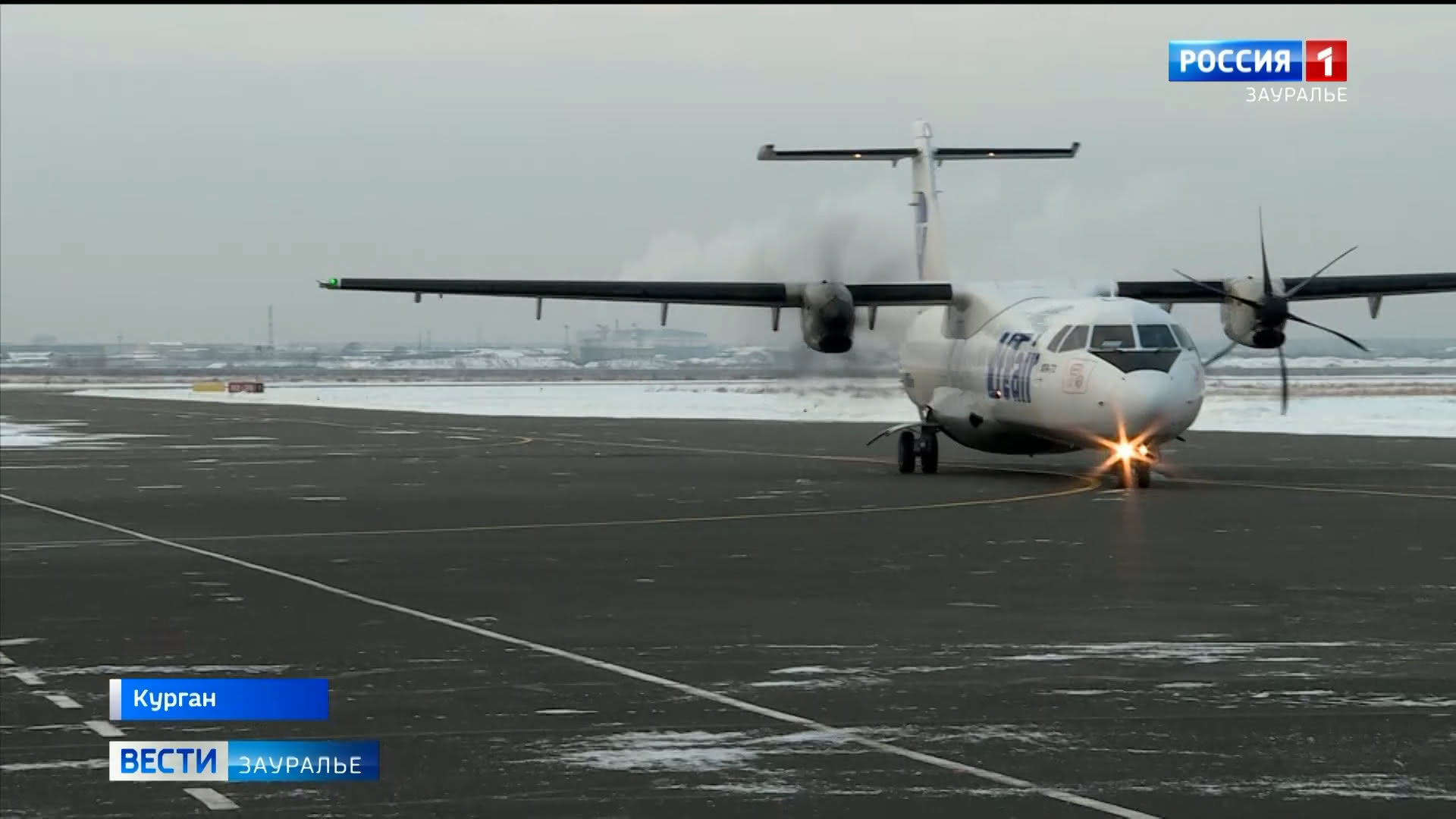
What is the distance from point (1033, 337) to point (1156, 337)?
2480 mm

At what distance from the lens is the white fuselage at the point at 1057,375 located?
28.2 m

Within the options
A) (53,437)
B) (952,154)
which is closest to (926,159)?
(952,154)

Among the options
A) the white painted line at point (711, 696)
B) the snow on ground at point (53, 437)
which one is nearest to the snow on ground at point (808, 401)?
the snow on ground at point (53, 437)

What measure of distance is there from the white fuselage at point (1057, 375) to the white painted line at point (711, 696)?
1358cm

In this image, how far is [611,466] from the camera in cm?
3588

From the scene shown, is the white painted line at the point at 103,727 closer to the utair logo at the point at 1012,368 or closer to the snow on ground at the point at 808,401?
the utair logo at the point at 1012,368

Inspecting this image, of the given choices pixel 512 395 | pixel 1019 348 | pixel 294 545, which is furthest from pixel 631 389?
pixel 294 545

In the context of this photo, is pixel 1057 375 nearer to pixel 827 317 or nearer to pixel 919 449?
pixel 919 449

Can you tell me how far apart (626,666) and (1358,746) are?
460 centimetres

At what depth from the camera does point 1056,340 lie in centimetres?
3009

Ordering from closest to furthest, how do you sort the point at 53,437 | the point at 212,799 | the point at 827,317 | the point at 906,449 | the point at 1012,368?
the point at 212,799 < the point at 1012,368 < the point at 827,317 < the point at 906,449 < the point at 53,437

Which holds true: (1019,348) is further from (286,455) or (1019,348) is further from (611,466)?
(286,455)

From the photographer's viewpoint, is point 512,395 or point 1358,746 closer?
point 1358,746

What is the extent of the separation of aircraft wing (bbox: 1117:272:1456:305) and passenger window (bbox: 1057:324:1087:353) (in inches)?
232
